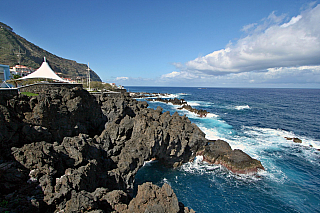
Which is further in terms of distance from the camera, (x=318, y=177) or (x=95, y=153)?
(x=318, y=177)

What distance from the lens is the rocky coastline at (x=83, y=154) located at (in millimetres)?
9328

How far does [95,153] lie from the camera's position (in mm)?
15328

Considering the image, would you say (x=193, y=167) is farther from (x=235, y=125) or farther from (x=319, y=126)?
(x=319, y=126)

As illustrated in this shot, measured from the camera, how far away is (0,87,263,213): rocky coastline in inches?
367

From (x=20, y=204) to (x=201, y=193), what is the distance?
53.7ft

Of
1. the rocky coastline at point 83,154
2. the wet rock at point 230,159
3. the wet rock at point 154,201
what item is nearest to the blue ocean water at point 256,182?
the wet rock at point 230,159

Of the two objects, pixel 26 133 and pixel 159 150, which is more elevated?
pixel 26 133

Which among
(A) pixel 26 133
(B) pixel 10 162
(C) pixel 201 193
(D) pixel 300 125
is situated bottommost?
(C) pixel 201 193

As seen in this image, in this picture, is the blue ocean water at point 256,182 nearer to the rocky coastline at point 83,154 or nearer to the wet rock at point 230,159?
the wet rock at point 230,159

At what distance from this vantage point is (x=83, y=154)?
1362 centimetres

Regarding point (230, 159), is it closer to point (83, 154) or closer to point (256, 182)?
point (256, 182)

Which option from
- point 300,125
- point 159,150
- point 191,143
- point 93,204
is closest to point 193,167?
point 191,143

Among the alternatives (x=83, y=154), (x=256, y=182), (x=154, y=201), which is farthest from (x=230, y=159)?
(x=83, y=154)

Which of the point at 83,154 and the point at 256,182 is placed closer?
the point at 83,154
